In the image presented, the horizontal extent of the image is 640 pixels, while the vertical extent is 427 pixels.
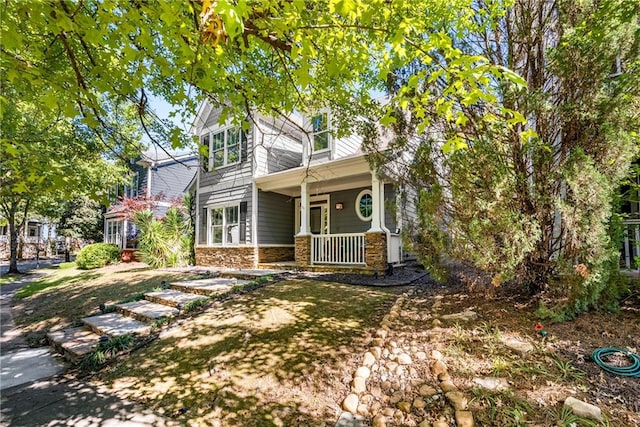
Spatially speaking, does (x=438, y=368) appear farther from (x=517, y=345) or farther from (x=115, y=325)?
(x=115, y=325)

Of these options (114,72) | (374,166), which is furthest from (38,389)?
(374,166)

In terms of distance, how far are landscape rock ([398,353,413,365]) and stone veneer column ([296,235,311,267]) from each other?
6.50 metres

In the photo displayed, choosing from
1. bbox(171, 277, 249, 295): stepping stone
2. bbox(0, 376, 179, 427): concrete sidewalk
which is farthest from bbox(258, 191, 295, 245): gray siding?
bbox(0, 376, 179, 427): concrete sidewalk

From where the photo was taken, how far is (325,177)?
365 inches

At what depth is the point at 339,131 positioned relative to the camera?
17.0 ft

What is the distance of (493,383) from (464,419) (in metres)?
0.47

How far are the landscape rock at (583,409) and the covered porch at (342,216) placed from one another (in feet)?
15.6

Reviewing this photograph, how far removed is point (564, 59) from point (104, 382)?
6.39 m

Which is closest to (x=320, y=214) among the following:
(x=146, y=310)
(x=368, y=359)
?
(x=146, y=310)

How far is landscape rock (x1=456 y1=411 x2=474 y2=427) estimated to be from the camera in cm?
207

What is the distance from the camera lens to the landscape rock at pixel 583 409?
191 cm

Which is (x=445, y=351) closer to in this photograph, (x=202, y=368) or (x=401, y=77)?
(x=202, y=368)

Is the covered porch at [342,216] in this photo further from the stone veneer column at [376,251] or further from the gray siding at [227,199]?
the gray siding at [227,199]

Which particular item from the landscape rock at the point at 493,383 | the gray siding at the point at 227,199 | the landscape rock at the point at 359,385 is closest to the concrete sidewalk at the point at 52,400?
the landscape rock at the point at 359,385
